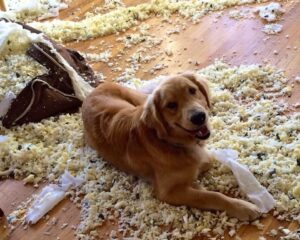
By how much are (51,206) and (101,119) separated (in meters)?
0.48

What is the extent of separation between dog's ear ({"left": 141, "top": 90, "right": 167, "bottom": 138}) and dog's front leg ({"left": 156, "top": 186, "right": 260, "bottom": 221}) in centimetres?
26

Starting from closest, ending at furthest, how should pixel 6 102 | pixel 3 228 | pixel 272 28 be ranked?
pixel 3 228, pixel 6 102, pixel 272 28

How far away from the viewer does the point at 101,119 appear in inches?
93.4

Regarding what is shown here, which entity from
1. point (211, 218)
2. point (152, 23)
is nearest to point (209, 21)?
point (152, 23)

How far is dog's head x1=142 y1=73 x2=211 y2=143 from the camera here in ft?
6.63

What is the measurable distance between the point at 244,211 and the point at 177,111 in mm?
499

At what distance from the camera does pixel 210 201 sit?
205 cm

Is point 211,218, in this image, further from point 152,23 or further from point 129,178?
point 152,23

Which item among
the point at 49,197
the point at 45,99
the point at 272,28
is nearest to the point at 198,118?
the point at 49,197

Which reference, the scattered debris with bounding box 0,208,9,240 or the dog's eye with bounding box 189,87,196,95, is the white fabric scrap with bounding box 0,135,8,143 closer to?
the scattered debris with bounding box 0,208,9,240

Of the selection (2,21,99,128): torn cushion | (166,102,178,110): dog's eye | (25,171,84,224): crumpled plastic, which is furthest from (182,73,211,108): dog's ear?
(2,21,99,128): torn cushion

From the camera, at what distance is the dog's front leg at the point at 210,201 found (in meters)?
2.00

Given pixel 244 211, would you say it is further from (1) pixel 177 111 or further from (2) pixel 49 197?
(2) pixel 49 197

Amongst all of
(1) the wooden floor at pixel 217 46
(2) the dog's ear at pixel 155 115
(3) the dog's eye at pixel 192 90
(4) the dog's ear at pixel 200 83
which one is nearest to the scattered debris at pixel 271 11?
(1) the wooden floor at pixel 217 46
